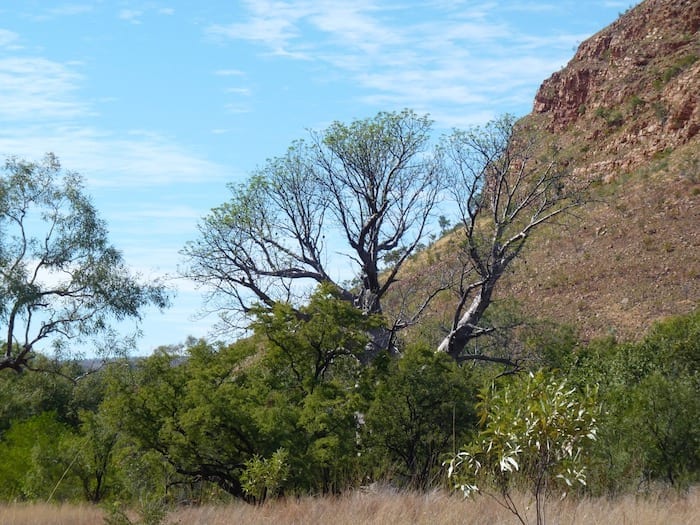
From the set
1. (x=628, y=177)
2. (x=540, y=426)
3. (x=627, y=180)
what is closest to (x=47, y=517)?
(x=540, y=426)

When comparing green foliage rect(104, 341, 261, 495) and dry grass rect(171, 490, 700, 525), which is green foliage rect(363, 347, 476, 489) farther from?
dry grass rect(171, 490, 700, 525)

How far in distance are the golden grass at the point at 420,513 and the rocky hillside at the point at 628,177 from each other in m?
24.3

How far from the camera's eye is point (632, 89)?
6094cm

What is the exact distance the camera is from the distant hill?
4225cm

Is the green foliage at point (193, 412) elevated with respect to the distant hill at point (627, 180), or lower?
lower

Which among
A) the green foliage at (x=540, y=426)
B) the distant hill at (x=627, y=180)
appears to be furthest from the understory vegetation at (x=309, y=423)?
the distant hill at (x=627, y=180)

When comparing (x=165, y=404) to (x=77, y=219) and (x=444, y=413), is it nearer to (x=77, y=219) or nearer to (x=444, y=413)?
(x=444, y=413)

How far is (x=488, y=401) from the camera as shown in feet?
23.9

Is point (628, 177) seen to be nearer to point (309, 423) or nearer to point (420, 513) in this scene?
point (309, 423)

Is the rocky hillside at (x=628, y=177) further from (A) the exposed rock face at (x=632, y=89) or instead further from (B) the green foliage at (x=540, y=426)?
(B) the green foliage at (x=540, y=426)

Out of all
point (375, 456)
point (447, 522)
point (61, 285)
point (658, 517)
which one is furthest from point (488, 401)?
point (61, 285)

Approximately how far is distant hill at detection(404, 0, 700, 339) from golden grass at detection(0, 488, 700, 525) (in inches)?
884

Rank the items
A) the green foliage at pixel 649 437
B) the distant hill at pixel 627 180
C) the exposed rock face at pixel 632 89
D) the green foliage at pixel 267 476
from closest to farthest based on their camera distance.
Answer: the green foliage at pixel 267 476, the green foliage at pixel 649 437, the distant hill at pixel 627 180, the exposed rock face at pixel 632 89

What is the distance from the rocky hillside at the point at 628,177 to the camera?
4234 cm
